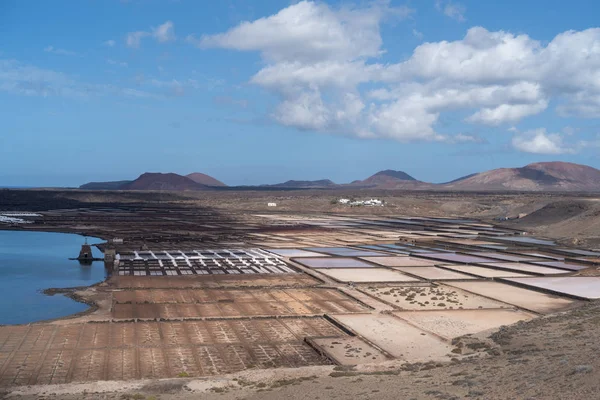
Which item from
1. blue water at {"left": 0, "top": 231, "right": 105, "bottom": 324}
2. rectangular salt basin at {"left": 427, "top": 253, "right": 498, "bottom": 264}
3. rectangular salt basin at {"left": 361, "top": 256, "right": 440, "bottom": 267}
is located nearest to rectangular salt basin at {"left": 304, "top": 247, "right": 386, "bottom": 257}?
rectangular salt basin at {"left": 361, "top": 256, "right": 440, "bottom": 267}

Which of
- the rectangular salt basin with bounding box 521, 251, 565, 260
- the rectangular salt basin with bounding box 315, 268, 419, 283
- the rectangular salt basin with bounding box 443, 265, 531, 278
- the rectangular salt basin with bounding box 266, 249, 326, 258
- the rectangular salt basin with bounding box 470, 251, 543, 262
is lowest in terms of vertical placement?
the rectangular salt basin with bounding box 315, 268, 419, 283

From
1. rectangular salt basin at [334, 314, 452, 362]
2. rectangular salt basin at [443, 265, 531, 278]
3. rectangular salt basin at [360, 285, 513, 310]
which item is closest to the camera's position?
rectangular salt basin at [334, 314, 452, 362]

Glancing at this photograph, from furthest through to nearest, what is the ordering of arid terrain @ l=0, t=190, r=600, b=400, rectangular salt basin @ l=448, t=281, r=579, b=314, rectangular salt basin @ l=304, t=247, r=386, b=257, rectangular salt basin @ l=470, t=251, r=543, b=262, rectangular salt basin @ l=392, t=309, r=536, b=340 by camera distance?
rectangular salt basin @ l=304, t=247, r=386, b=257 → rectangular salt basin @ l=470, t=251, r=543, b=262 → rectangular salt basin @ l=448, t=281, r=579, b=314 → rectangular salt basin @ l=392, t=309, r=536, b=340 → arid terrain @ l=0, t=190, r=600, b=400

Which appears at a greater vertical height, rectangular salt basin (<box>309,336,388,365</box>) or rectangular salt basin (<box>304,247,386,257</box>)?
rectangular salt basin (<box>304,247,386,257</box>)

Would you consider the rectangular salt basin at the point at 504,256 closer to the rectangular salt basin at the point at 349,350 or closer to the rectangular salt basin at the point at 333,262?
the rectangular salt basin at the point at 333,262

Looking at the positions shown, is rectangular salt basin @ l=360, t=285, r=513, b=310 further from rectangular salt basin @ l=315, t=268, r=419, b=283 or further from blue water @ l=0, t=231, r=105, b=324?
blue water @ l=0, t=231, r=105, b=324

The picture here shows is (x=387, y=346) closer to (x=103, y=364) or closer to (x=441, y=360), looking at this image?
(x=441, y=360)

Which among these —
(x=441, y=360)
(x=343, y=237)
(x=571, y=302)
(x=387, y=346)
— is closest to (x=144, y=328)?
(x=387, y=346)
